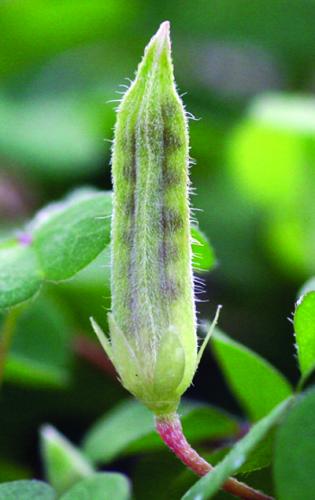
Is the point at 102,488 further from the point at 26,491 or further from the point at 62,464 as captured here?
the point at 62,464

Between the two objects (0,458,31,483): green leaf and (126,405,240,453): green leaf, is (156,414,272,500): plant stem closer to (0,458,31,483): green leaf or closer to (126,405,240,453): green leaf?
(126,405,240,453): green leaf

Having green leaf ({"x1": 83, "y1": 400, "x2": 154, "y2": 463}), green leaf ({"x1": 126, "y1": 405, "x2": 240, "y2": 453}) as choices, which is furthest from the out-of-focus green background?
green leaf ({"x1": 126, "y1": 405, "x2": 240, "y2": 453})

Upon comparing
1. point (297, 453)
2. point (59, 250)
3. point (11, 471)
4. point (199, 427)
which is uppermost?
point (59, 250)

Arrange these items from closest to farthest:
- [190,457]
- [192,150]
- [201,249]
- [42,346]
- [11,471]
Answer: [190,457] < [201,249] < [11,471] < [42,346] < [192,150]

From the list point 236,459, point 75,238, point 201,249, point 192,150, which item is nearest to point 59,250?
point 75,238

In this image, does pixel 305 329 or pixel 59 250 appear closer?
pixel 305 329

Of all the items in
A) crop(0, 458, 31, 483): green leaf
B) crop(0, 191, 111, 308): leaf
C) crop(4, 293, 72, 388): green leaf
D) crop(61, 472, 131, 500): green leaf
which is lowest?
crop(0, 458, 31, 483): green leaf

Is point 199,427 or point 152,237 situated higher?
point 152,237
